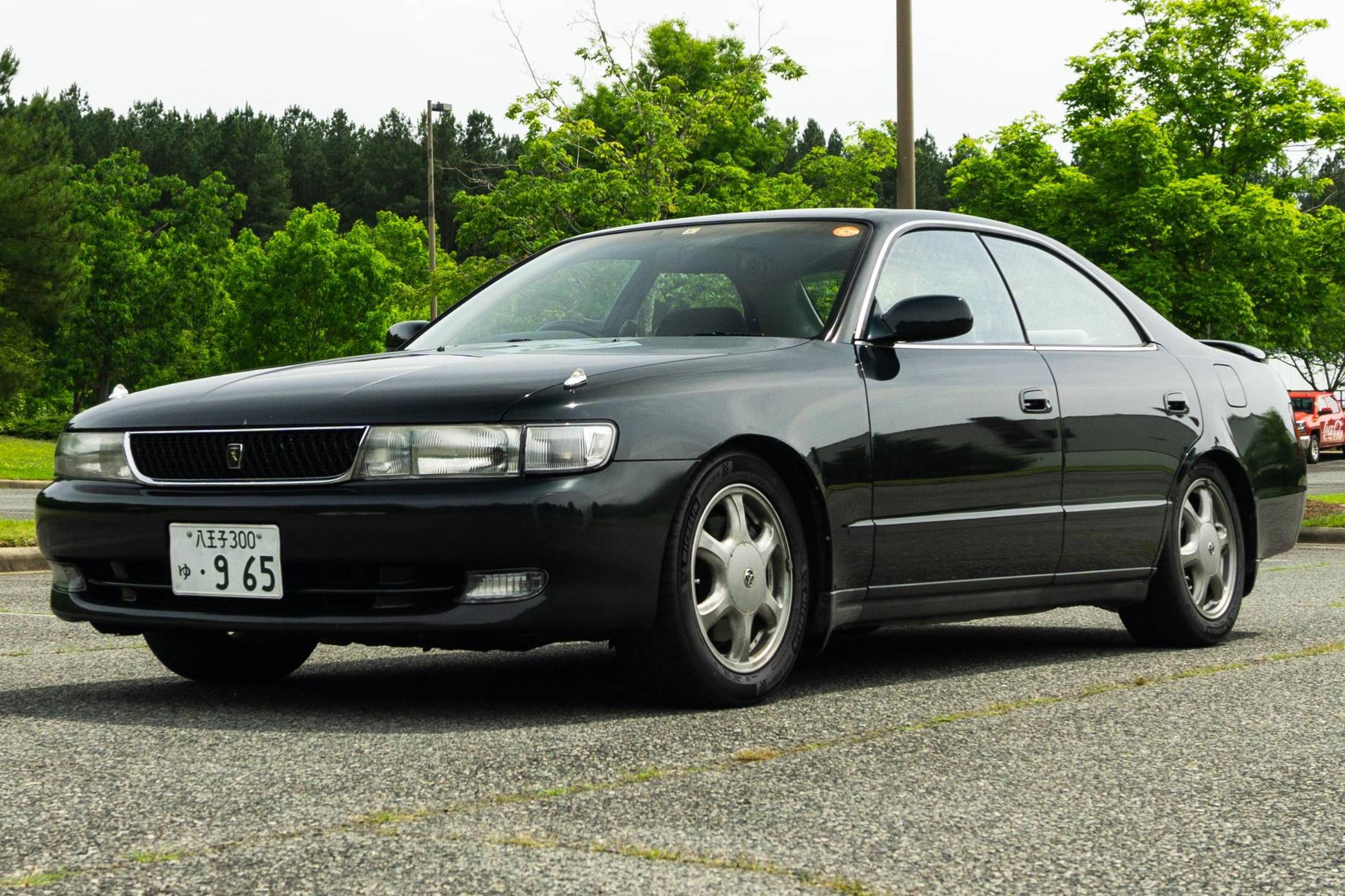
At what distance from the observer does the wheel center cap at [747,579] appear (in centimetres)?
484

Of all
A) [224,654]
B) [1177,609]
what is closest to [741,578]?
[224,654]

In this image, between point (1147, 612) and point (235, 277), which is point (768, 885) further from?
point (235, 277)

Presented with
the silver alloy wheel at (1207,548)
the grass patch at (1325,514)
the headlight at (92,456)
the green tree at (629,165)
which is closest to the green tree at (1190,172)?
the green tree at (629,165)

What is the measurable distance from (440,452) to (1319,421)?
128ft

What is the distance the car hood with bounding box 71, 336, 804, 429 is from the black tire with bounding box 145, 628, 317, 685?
786 mm

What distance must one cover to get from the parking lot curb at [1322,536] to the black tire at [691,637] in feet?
36.7

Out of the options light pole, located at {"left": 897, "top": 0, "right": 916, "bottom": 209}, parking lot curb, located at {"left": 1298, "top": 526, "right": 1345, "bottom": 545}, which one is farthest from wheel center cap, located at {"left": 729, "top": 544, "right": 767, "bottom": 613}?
light pole, located at {"left": 897, "top": 0, "right": 916, "bottom": 209}

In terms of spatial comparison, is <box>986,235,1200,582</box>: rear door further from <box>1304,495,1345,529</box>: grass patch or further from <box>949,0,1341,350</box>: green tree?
<box>949,0,1341,350</box>: green tree

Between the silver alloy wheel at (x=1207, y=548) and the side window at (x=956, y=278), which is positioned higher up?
the side window at (x=956, y=278)

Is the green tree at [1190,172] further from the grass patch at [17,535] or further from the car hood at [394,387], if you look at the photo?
the car hood at [394,387]

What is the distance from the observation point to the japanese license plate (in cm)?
462

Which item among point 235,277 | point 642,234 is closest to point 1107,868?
point 642,234

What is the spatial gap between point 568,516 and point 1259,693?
2.33 metres

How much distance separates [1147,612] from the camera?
21.9ft
